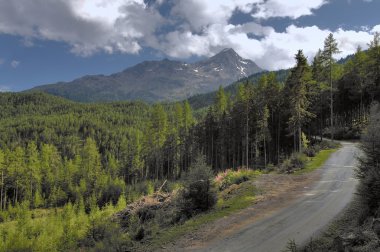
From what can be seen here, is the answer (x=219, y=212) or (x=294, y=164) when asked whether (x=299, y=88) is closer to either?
(x=294, y=164)

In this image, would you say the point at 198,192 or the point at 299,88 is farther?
the point at 299,88

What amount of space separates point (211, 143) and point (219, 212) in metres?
63.0

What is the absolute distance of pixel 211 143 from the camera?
80.8 metres

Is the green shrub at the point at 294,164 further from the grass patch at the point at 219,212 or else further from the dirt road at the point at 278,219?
the grass patch at the point at 219,212

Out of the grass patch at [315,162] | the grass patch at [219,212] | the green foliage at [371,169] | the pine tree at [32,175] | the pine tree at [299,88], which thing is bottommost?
the pine tree at [32,175]

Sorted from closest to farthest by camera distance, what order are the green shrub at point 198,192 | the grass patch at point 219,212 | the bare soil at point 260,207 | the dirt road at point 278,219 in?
the dirt road at point 278,219 < the bare soil at point 260,207 < the grass patch at point 219,212 < the green shrub at point 198,192

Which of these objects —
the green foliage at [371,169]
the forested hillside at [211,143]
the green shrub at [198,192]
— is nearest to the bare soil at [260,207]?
Result: the green shrub at [198,192]

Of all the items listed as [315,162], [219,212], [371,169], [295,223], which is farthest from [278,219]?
[315,162]

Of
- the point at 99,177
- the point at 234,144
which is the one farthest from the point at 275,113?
the point at 99,177

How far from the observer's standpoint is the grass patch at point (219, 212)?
15.1 metres

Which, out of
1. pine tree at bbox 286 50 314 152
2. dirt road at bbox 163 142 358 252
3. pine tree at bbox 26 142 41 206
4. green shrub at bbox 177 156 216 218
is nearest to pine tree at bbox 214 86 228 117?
pine tree at bbox 286 50 314 152

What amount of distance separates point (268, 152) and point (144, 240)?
55.9m

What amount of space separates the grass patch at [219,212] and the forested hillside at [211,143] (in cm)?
215

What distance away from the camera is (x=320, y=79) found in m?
57.3
